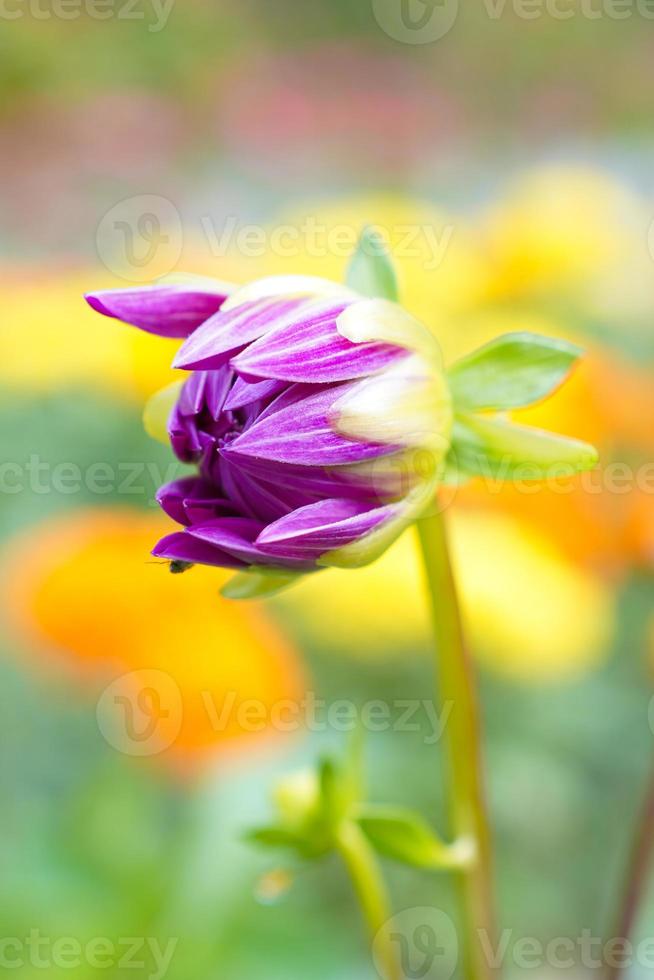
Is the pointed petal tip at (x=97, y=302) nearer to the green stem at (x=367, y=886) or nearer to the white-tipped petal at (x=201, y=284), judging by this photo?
the white-tipped petal at (x=201, y=284)

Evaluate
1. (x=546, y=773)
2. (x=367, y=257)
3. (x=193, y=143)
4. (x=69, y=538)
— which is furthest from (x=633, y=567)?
(x=193, y=143)

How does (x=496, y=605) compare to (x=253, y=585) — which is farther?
(x=496, y=605)

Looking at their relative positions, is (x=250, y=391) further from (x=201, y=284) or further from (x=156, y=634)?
(x=156, y=634)

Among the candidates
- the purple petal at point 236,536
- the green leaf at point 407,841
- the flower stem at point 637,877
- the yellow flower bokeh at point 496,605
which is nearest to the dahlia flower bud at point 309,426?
the purple petal at point 236,536

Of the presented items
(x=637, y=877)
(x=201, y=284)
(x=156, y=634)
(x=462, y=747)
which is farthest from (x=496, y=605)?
(x=201, y=284)

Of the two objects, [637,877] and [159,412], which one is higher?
[159,412]

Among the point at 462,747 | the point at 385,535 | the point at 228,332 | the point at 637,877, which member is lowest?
the point at 637,877

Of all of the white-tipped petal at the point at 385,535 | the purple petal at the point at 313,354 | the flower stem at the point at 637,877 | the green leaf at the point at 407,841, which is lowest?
the flower stem at the point at 637,877
